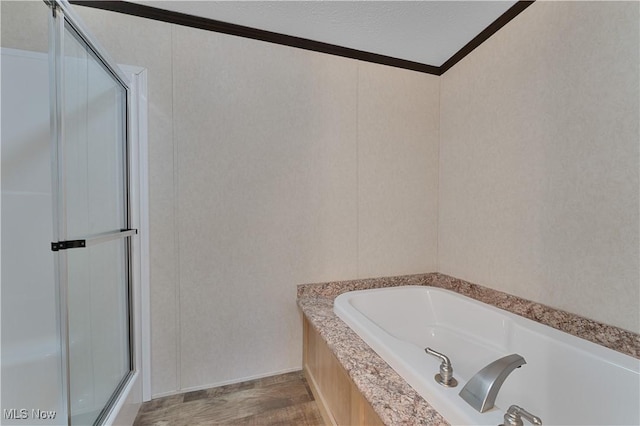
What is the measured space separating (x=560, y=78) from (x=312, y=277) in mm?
1857

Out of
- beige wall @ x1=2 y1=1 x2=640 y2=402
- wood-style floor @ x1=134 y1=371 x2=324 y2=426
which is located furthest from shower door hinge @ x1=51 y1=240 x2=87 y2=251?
wood-style floor @ x1=134 y1=371 x2=324 y2=426

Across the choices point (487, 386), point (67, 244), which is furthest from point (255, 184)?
point (487, 386)

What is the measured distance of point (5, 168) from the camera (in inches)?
57.2

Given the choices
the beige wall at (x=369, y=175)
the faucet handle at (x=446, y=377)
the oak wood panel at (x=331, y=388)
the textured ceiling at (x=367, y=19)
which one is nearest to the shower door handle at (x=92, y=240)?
the beige wall at (x=369, y=175)

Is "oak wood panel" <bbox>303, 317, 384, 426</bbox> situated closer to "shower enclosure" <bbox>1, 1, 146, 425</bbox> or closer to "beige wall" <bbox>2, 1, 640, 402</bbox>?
"beige wall" <bbox>2, 1, 640, 402</bbox>

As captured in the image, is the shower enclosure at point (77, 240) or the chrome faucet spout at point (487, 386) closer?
the chrome faucet spout at point (487, 386)

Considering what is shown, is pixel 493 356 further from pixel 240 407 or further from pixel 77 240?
pixel 77 240

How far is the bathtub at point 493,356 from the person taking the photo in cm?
98

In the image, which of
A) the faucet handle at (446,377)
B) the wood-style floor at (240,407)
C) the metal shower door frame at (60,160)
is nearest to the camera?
the faucet handle at (446,377)

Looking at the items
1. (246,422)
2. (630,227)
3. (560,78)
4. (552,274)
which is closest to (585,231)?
(630,227)

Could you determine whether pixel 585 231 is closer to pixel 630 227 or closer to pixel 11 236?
pixel 630 227

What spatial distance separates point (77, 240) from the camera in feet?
3.63

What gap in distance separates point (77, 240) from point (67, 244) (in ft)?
0.18

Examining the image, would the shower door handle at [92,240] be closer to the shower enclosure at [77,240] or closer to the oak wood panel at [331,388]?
the shower enclosure at [77,240]
